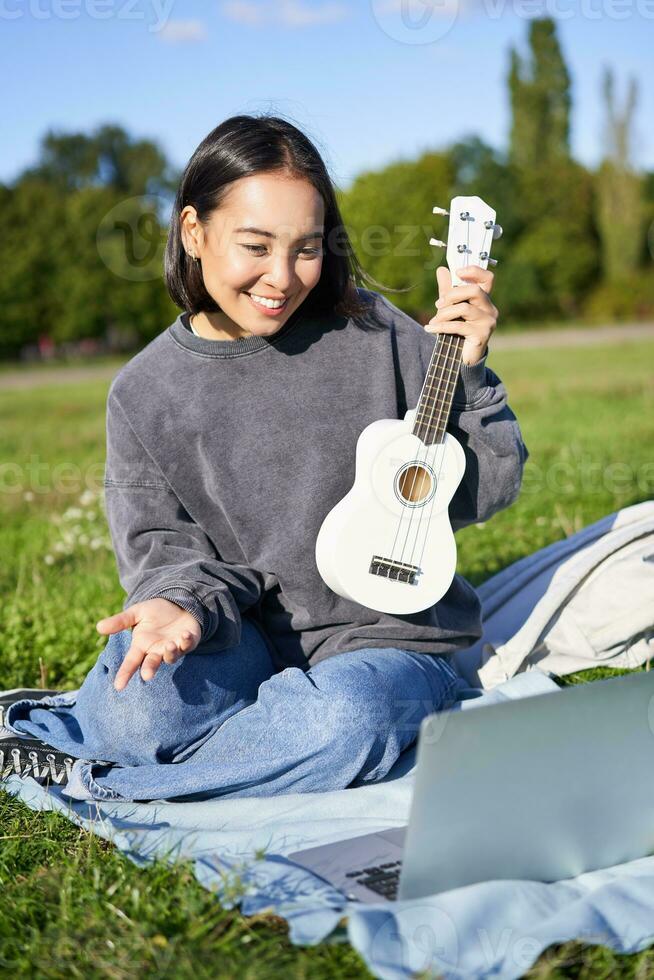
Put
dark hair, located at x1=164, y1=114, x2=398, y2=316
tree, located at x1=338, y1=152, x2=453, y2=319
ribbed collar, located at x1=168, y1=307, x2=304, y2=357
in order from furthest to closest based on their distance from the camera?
tree, located at x1=338, y1=152, x2=453, y2=319 < ribbed collar, located at x1=168, y1=307, x2=304, y2=357 < dark hair, located at x1=164, y1=114, x2=398, y2=316

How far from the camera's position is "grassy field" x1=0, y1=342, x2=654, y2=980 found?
6.44ft

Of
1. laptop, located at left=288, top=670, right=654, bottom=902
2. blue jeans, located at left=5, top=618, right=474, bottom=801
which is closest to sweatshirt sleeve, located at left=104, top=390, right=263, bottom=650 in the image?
blue jeans, located at left=5, top=618, right=474, bottom=801

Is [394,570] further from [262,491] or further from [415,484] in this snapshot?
[262,491]

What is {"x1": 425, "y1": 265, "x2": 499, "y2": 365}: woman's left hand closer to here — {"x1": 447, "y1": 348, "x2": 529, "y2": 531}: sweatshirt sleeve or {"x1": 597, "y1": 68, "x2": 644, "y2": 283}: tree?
{"x1": 447, "y1": 348, "x2": 529, "y2": 531}: sweatshirt sleeve

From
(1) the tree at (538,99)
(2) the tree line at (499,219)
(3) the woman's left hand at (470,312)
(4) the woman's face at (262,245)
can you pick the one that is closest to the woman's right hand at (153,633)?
(4) the woman's face at (262,245)

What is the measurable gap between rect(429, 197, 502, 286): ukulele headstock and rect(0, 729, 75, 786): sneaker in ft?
5.43

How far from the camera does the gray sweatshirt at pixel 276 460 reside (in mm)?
2943

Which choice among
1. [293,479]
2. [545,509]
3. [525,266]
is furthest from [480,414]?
[525,266]

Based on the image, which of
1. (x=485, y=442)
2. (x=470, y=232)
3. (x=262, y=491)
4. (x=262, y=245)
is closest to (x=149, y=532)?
(x=262, y=491)

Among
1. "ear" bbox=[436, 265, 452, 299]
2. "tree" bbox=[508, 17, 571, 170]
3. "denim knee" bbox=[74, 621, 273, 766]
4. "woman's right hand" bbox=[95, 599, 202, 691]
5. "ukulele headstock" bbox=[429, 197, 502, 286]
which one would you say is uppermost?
"tree" bbox=[508, 17, 571, 170]

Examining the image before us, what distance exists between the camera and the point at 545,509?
5625mm

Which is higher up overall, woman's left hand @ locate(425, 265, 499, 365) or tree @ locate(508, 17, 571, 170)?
tree @ locate(508, 17, 571, 170)

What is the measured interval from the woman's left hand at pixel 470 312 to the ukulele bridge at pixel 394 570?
57 centimetres

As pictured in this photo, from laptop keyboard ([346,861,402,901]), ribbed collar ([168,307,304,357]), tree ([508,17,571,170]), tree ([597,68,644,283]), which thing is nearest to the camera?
laptop keyboard ([346,861,402,901])
